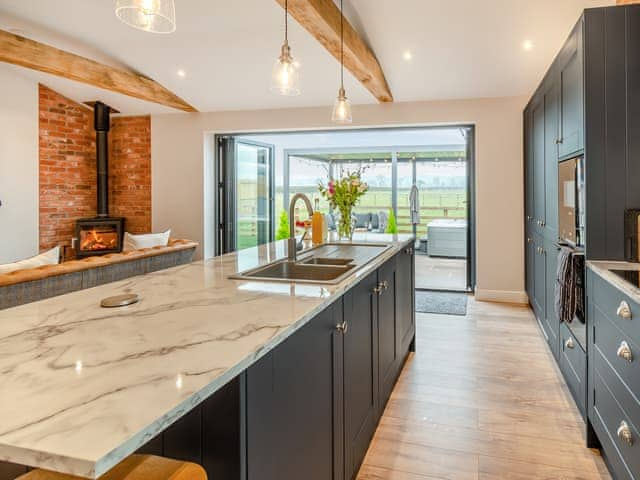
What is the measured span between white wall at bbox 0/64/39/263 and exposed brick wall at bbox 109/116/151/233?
3.62 feet

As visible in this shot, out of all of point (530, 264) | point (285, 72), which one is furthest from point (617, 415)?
point (530, 264)

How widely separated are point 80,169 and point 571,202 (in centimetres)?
Answer: 598

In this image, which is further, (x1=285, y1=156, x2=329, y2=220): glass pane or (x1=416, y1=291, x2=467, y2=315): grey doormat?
(x1=285, y1=156, x2=329, y2=220): glass pane

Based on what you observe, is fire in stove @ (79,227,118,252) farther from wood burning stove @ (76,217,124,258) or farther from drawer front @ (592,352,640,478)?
drawer front @ (592,352,640,478)

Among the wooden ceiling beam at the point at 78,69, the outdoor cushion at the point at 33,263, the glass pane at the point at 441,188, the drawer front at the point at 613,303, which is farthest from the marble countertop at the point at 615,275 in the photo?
the glass pane at the point at 441,188

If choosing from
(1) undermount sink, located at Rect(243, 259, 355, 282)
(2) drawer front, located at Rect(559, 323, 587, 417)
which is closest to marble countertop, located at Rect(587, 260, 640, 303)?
(2) drawer front, located at Rect(559, 323, 587, 417)

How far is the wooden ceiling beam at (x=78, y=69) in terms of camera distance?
4443mm

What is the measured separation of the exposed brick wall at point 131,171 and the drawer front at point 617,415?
19.2 ft

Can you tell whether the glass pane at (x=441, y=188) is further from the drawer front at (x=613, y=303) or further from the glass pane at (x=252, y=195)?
the drawer front at (x=613, y=303)

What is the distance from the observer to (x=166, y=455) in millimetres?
1193

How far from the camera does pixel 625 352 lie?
1.79 meters

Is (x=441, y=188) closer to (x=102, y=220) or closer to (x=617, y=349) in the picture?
(x=102, y=220)

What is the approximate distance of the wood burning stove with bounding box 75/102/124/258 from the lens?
6.31m

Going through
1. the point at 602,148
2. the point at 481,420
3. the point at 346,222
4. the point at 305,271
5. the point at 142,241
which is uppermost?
the point at 602,148
